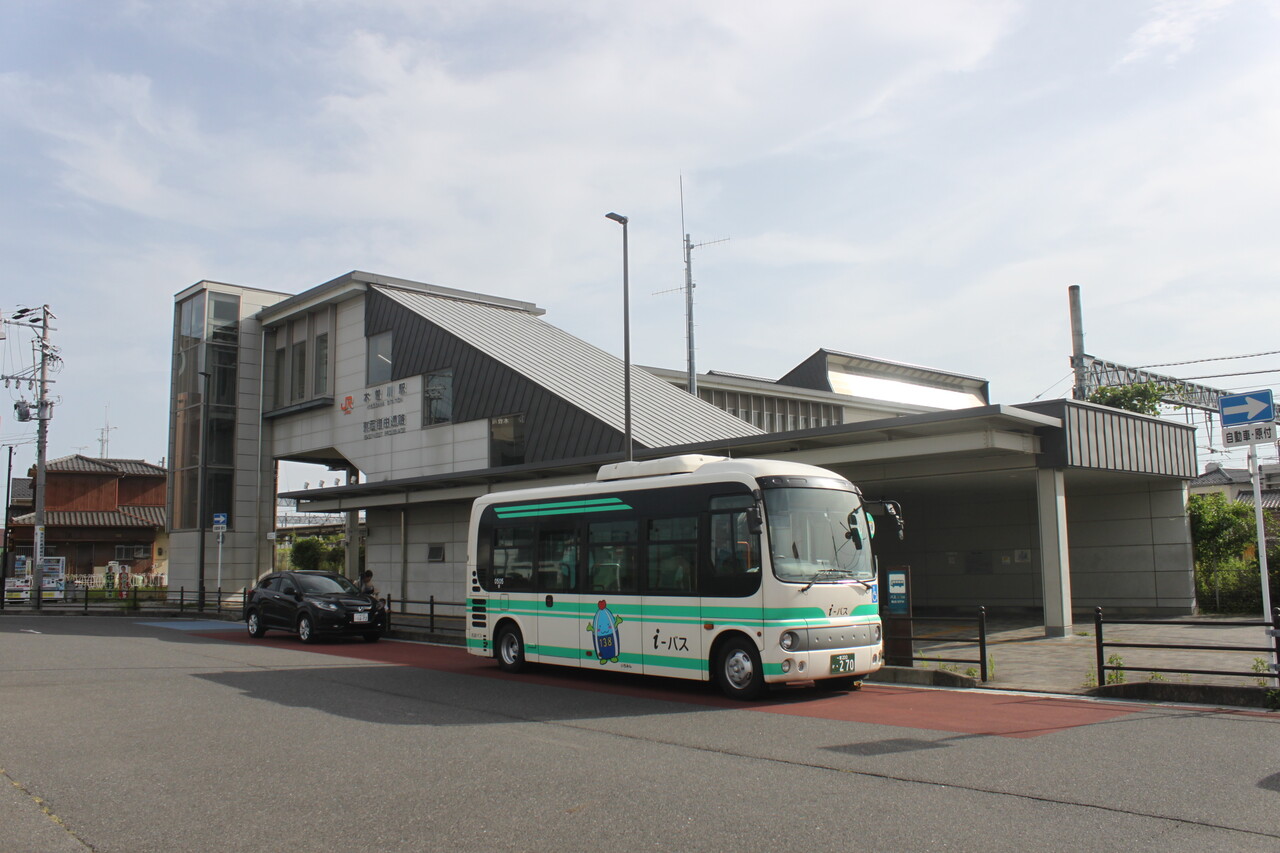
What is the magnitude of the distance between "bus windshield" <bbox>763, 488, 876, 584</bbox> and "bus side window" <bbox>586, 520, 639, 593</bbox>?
7.83ft

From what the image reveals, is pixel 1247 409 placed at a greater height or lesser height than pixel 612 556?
greater

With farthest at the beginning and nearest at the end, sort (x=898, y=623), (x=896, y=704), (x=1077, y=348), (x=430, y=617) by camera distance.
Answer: (x=1077, y=348) → (x=430, y=617) → (x=898, y=623) → (x=896, y=704)

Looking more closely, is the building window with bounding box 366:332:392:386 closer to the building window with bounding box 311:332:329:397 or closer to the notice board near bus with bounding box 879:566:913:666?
the building window with bounding box 311:332:329:397

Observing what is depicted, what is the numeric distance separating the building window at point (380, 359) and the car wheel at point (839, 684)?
79.7ft

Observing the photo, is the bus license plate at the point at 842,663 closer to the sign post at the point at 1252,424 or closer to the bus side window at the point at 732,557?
the bus side window at the point at 732,557

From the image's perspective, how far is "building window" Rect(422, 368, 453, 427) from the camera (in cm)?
3166

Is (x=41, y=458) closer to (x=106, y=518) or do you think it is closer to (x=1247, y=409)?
(x=106, y=518)

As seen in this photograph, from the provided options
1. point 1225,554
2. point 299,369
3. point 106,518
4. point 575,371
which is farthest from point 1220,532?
point 106,518

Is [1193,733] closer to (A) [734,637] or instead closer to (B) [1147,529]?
(A) [734,637]

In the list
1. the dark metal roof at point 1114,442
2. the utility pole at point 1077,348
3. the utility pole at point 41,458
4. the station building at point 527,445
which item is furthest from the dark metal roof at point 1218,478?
the utility pole at point 41,458

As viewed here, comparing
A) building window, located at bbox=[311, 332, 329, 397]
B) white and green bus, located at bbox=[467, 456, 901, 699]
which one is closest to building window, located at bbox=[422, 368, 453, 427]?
building window, located at bbox=[311, 332, 329, 397]

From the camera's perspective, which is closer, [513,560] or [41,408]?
[513,560]

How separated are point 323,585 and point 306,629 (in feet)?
4.16

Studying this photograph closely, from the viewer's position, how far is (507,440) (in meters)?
29.2
